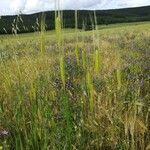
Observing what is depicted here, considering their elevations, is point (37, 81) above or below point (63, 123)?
above

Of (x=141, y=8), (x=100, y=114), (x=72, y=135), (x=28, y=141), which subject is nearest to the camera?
(x=28, y=141)

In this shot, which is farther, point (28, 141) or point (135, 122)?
point (135, 122)

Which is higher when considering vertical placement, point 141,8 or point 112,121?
point 112,121

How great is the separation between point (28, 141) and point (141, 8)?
558 ft

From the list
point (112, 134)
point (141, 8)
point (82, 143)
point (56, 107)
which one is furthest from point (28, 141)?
point (141, 8)

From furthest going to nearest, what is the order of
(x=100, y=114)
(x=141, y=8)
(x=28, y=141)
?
(x=141, y=8), (x=100, y=114), (x=28, y=141)

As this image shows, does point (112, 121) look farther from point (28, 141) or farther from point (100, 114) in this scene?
point (28, 141)

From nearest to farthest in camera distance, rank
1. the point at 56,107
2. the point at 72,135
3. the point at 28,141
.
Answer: the point at 28,141
the point at 72,135
the point at 56,107

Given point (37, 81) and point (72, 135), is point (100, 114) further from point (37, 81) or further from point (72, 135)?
point (37, 81)

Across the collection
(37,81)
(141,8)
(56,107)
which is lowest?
(141,8)

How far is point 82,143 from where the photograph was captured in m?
2.96

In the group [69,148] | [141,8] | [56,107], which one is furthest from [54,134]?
[141,8]

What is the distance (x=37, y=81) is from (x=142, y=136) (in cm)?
80

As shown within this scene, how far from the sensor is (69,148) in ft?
9.32
